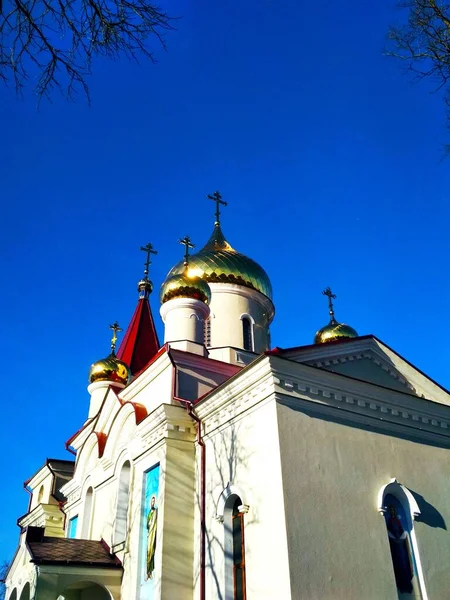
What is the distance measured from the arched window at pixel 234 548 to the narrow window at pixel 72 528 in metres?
6.21

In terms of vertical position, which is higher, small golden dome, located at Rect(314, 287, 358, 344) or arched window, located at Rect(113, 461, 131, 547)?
small golden dome, located at Rect(314, 287, 358, 344)

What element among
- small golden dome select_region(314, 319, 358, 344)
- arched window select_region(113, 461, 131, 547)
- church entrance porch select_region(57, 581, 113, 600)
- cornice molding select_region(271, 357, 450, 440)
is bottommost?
church entrance porch select_region(57, 581, 113, 600)

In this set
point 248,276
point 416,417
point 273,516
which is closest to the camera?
point 273,516

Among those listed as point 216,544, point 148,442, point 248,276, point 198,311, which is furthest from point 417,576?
point 248,276

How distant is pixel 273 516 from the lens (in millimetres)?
7711

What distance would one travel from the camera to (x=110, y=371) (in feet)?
53.7

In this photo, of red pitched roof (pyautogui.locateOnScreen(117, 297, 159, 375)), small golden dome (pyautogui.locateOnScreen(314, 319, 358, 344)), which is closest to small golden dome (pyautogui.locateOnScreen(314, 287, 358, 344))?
small golden dome (pyautogui.locateOnScreen(314, 319, 358, 344))

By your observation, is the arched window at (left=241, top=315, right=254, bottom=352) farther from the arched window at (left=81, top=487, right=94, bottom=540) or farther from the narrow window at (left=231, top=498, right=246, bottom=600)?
the narrow window at (left=231, top=498, right=246, bottom=600)

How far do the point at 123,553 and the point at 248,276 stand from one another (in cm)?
799

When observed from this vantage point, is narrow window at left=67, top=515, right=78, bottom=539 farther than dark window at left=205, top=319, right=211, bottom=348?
No

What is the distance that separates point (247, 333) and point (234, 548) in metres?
7.31

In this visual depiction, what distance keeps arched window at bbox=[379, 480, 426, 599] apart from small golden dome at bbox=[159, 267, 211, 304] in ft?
19.8

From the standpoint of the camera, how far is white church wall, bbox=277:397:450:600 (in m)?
7.49

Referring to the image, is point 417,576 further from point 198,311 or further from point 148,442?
point 198,311
